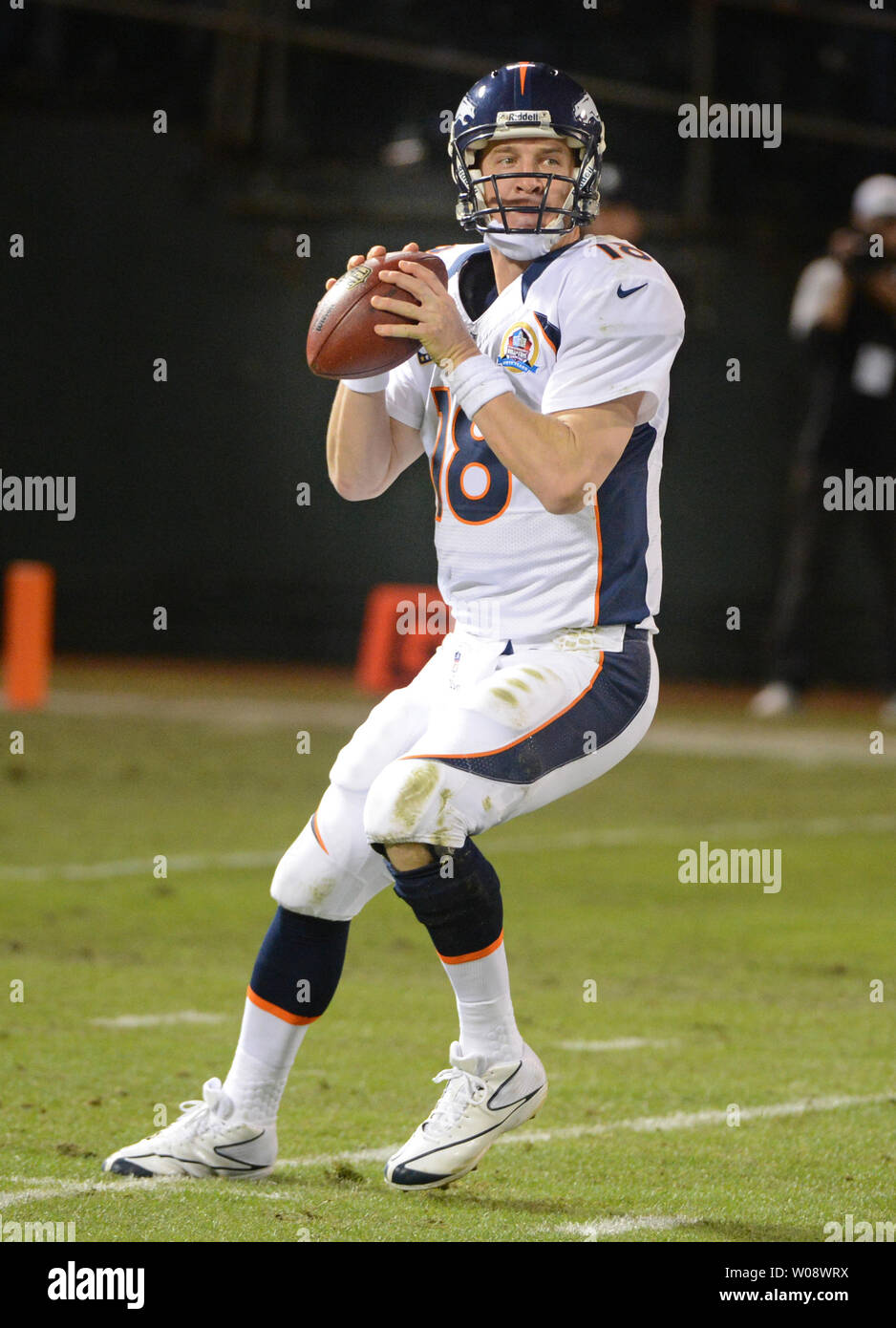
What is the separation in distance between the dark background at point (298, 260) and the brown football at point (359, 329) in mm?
12390

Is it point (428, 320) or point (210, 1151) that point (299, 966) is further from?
point (428, 320)

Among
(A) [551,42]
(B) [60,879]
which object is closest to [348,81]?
(A) [551,42]

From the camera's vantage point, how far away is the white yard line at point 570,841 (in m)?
7.96

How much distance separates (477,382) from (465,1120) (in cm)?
141

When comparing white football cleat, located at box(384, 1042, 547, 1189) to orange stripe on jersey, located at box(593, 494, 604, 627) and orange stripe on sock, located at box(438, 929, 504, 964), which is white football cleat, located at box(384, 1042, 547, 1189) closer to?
orange stripe on sock, located at box(438, 929, 504, 964)

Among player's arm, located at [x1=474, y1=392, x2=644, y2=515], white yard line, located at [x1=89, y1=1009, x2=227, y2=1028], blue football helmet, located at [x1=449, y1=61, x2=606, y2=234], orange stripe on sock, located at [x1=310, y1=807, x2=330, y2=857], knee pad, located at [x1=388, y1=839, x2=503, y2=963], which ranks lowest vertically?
white yard line, located at [x1=89, y1=1009, x2=227, y2=1028]

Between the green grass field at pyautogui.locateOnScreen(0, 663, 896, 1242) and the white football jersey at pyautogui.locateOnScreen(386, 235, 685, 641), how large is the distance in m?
1.16

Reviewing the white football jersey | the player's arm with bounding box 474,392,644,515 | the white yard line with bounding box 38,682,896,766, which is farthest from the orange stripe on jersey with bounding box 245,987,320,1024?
the white yard line with bounding box 38,682,896,766

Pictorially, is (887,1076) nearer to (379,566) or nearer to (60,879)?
(60,879)

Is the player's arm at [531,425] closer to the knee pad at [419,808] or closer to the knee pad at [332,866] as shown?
the knee pad at [419,808]

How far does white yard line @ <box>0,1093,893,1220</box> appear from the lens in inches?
146

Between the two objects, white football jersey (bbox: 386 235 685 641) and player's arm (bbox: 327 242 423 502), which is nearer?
white football jersey (bbox: 386 235 685 641)

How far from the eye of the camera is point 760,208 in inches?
682

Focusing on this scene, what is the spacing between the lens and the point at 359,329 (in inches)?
151
